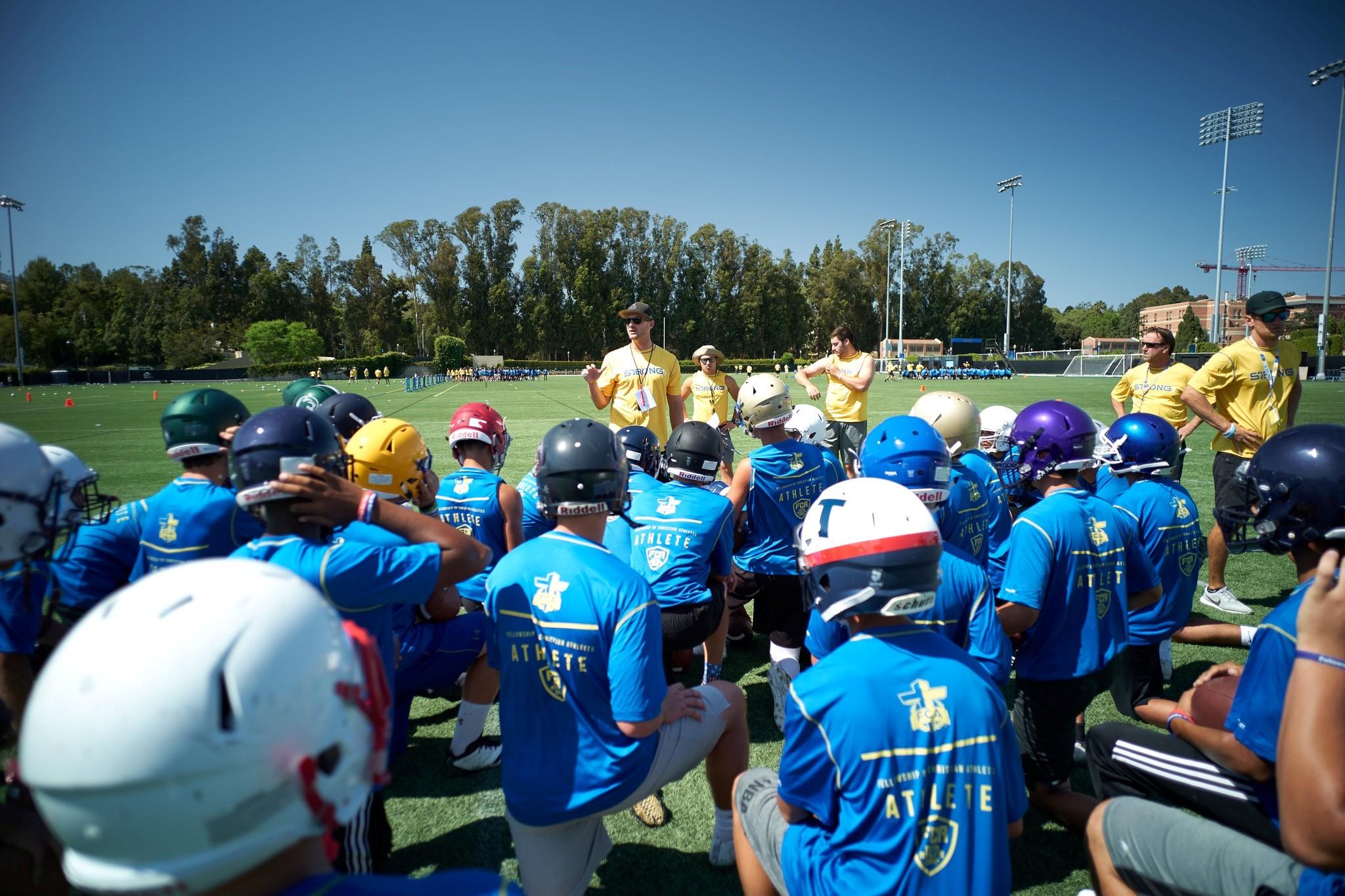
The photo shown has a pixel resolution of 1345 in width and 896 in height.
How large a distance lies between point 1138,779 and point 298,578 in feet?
11.3

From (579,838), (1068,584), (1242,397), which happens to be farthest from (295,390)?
(1242,397)

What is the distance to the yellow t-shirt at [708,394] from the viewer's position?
10508mm

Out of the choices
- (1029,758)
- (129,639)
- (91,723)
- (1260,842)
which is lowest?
(1029,758)

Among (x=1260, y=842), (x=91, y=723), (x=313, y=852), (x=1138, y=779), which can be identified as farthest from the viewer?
(x=1138, y=779)

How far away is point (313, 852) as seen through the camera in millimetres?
1322

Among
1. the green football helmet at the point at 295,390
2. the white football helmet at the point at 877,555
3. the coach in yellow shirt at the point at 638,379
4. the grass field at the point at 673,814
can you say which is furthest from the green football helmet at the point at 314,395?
the white football helmet at the point at 877,555

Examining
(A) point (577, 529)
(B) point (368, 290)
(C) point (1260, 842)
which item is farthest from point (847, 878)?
(B) point (368, 290)

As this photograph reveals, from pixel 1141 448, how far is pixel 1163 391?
4306mm

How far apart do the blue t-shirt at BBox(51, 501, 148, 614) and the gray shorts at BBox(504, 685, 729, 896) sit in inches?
114

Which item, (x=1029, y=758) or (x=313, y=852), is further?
(x=1029, y=758)

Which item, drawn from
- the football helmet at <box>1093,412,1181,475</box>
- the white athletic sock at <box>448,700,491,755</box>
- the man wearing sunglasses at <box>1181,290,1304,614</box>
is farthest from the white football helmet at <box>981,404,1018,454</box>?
the white athletic sock at <box>448,700,491,755</box>

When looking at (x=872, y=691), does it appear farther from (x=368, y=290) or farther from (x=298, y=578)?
(x=368, y=290)

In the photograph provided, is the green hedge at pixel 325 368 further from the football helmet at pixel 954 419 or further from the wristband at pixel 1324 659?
the wristband at pixel 1324 659

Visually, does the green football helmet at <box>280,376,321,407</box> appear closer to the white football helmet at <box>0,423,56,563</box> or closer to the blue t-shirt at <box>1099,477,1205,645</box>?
the white football helmet at <box>0,423,56,563</box>
